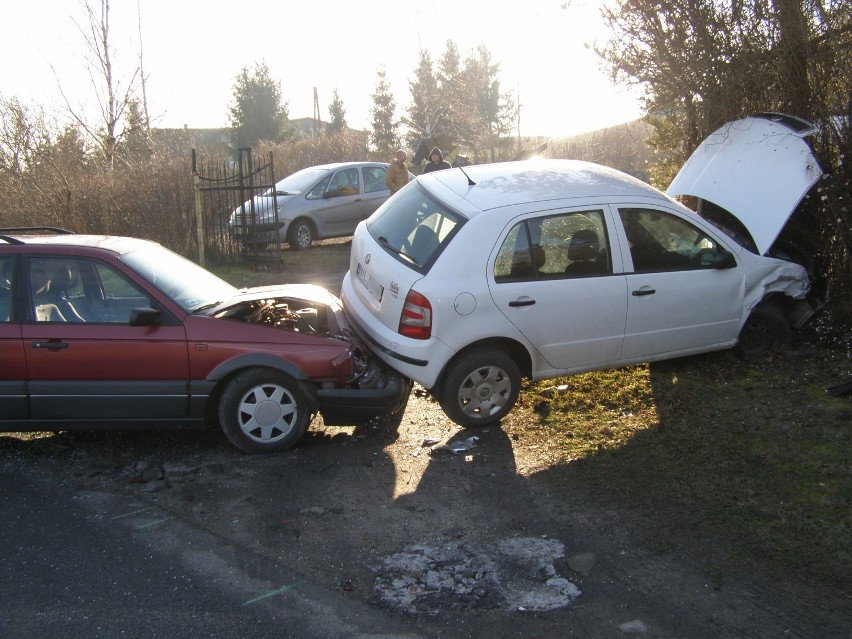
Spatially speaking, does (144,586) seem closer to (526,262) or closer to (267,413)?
(267,413)

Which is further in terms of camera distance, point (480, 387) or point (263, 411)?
point (480, 387)

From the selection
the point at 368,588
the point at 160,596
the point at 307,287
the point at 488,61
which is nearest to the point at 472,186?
the point at 307,287

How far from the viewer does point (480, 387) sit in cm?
628

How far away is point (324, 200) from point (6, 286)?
1065 cm

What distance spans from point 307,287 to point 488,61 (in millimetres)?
42392

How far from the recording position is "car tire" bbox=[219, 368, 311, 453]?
19.0ft

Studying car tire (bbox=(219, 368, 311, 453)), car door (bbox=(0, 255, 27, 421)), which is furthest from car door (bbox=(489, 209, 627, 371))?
car door (bbox=(0, 255, 27, 421))

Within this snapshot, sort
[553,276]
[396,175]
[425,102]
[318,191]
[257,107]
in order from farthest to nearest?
1. [257,107]
2. [425,102]
3. [318,191]
4. [396,175]
5. [553,276]

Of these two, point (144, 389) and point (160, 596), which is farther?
point (144, 389)

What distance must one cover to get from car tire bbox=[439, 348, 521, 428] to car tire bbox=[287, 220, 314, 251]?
10.1m

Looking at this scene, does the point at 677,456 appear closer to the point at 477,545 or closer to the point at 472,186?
the point at 477,545

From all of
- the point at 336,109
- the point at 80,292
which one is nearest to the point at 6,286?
the point at 80,292

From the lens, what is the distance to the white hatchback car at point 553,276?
20.0 ft

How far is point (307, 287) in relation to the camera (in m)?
7.32
